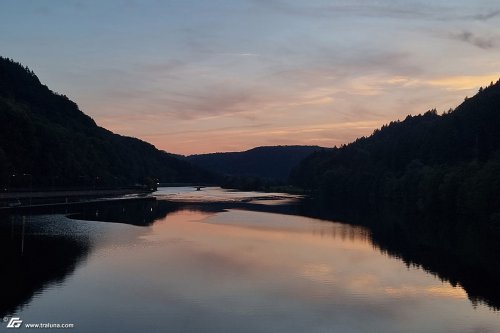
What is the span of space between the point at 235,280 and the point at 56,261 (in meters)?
13.5

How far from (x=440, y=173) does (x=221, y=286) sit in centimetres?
6758

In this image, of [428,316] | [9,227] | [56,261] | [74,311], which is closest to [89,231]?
[9,227]

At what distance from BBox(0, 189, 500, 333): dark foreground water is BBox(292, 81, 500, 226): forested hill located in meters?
26.4

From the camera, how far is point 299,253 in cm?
4859

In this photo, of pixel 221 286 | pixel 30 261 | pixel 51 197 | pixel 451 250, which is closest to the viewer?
pixel 221 286

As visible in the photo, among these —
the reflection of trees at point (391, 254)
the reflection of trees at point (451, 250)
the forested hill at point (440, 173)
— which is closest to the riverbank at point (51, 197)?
the reflection of trees at point (391, 254)

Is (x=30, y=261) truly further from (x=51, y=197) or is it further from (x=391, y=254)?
(x=51, y=197)

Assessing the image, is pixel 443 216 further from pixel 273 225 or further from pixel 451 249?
pixel 451 249

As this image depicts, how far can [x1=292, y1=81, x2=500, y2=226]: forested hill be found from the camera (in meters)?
75.9

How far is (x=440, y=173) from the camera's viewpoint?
93188mm
